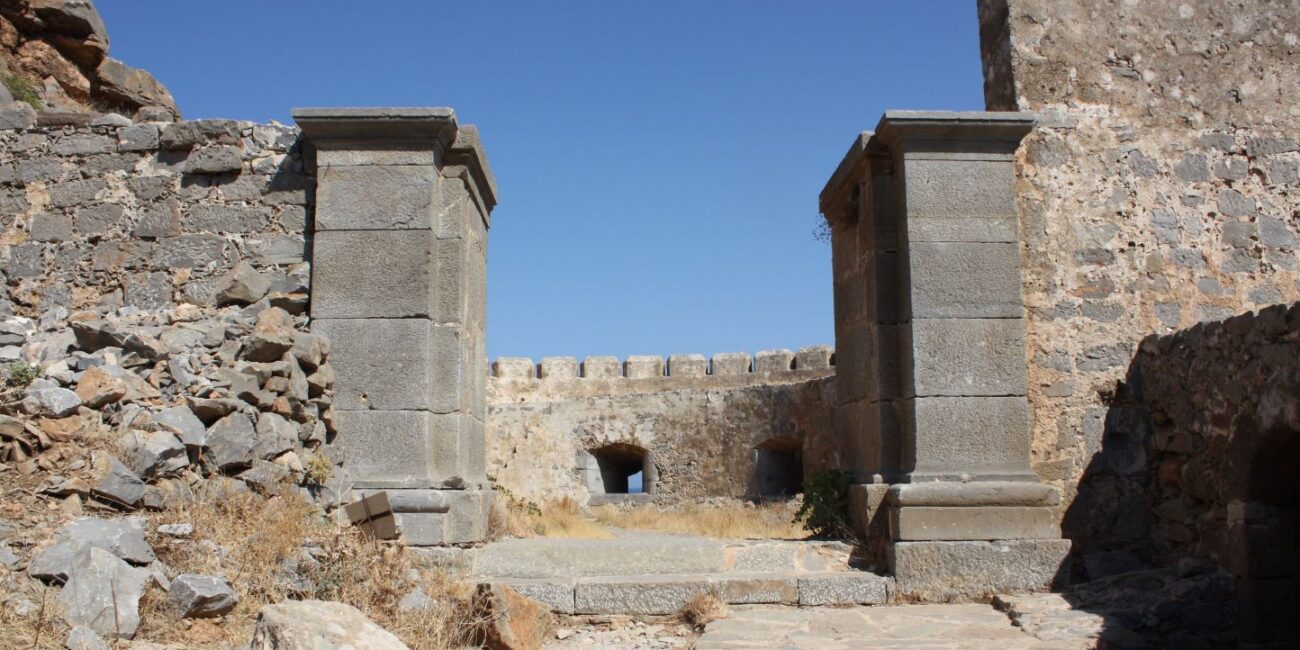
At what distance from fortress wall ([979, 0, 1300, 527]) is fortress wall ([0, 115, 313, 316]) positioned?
489cm

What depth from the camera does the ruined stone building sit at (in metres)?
6.38

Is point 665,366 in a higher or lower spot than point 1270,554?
higher

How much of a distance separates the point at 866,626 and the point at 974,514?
1118mm

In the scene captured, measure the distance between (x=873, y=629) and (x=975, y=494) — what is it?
3.91 ft

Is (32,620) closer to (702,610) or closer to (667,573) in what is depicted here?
(702,610)

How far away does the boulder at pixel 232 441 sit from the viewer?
17.9ft

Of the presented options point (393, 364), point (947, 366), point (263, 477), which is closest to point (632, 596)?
point (393, 364)

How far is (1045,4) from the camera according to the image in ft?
24.2

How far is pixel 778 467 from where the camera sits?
56.0 feet

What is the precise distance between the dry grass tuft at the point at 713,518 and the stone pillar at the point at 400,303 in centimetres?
523

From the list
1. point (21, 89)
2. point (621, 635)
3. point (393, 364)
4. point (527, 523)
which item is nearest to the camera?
point (621, 635)

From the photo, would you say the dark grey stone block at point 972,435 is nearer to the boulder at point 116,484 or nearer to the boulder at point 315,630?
the boulder at point 315,630

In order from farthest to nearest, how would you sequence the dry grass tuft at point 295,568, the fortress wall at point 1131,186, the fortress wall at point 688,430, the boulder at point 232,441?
1. the fortress wall at point 688,430
2. the fortress wall at point 1131,186
3. the boulder at point 232,441
4. the dry grass tuft at point 295,568

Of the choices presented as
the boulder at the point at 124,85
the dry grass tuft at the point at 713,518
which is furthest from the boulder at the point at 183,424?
the dry grass tuft at the point at 713,518
